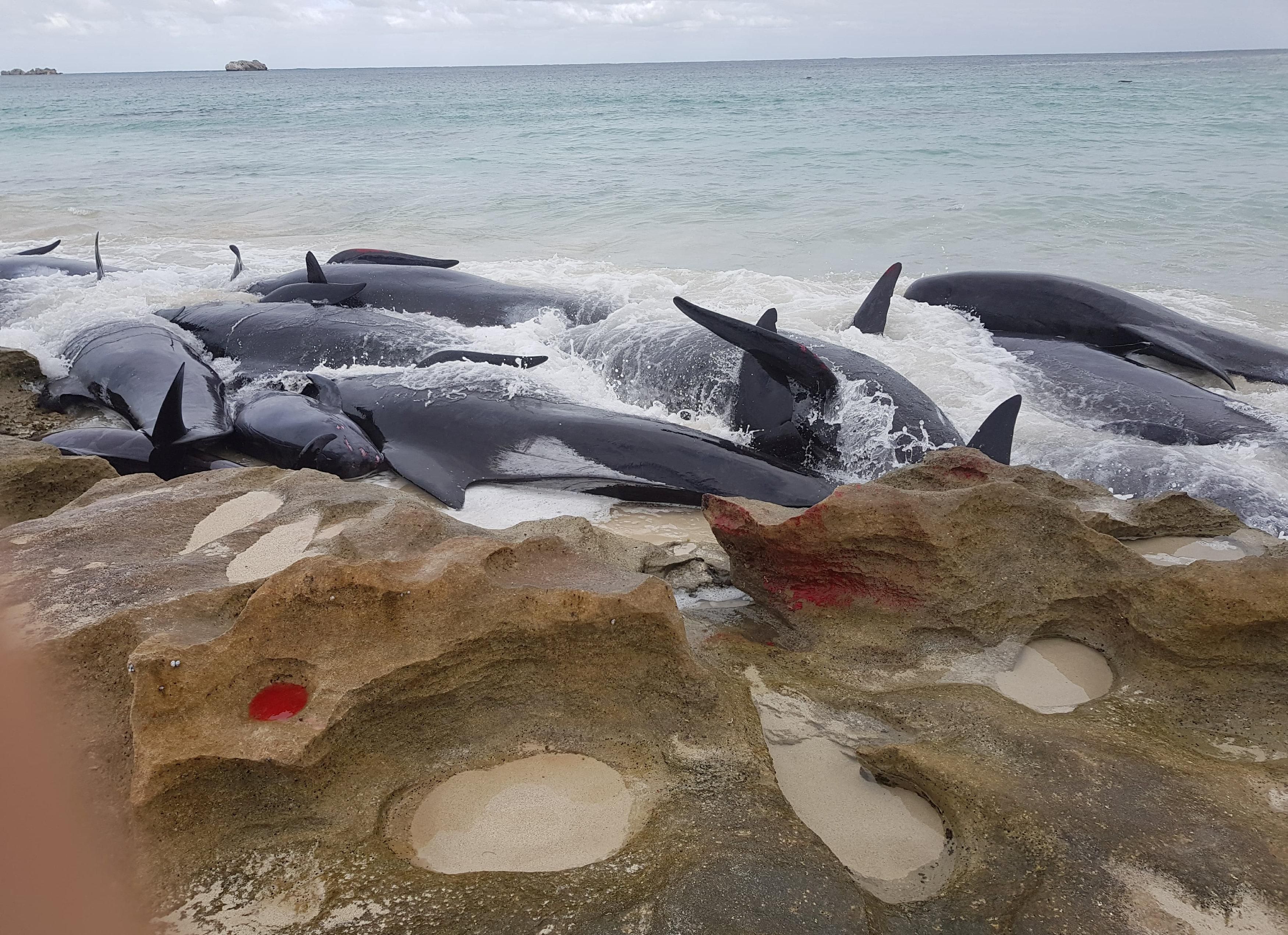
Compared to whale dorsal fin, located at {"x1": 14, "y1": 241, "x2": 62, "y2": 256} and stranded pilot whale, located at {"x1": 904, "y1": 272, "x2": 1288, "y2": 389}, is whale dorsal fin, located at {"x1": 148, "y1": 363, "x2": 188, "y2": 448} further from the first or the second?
whale dorsal fin, located at {"x1": 14, "y1": 241, "x2": 62, "y2": 256}

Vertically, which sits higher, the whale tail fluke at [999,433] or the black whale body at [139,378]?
the whale tail fluke at [999,433]

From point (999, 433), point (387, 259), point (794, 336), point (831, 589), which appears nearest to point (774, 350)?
point (999, 433)

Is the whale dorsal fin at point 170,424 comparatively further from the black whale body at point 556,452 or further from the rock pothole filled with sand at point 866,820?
the rock pothole filled with sand at point 866,820

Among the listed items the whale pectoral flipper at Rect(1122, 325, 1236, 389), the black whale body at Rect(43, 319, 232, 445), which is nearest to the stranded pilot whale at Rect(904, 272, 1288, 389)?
the whale pectoral flipper at Rect(1122, 325, 1236, 389)

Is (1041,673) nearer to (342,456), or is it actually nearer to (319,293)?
(342,456)

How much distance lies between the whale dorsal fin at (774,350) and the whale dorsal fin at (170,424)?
2.89 meters

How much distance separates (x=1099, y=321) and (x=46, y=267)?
10.8 metres

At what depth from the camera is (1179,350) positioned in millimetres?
7406

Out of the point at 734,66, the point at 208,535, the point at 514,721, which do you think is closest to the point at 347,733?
the point at 514,721

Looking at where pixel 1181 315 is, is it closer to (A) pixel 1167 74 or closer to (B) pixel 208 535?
(B) pixel 208 535

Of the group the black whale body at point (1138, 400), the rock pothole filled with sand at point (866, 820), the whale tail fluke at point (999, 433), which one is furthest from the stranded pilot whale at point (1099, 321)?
the rock pothole filled with sand at point (866, 820)

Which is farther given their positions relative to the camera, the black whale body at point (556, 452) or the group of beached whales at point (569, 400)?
the group of beached whales at point (569, 400)

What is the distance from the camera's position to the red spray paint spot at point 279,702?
2299mm

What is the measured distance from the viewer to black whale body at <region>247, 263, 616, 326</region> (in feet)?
27.4
